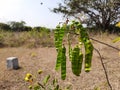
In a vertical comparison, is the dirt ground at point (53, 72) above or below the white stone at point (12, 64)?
below

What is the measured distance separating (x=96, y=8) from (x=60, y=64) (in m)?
13.3

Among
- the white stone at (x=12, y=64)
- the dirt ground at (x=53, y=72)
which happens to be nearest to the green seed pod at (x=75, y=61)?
the dirt ground at (x=53, y=72)

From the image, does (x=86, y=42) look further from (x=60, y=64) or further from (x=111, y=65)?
(x=111, y=65)

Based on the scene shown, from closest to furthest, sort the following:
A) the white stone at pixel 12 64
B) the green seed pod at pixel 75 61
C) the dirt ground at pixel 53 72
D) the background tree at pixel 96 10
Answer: the green seed pod at pixel 75 61
the dirt ground at pixel 53 72
the white stone at pixel 12 64
the background tree at pixel 96 10

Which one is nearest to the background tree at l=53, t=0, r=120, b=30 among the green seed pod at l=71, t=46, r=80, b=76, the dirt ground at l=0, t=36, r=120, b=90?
the dirt ground at l=0, t=36, r=120, b=90

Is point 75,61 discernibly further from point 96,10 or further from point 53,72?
point 96,10

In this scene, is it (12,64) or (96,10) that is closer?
(12,64)

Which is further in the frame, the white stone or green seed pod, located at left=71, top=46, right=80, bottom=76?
the white stone

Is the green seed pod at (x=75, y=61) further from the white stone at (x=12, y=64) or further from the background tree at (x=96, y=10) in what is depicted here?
the background tree at (x=96, y=10)

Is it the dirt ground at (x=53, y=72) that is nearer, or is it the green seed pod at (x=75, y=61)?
the green seed pod at (x=75, y=61)

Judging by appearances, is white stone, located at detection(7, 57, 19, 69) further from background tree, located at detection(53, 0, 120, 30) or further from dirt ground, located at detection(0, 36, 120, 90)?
background tree, located at detection(53, 0, 120, 30)

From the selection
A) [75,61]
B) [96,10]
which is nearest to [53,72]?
[75,61]

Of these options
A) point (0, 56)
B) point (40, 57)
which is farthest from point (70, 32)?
point (0, 56)

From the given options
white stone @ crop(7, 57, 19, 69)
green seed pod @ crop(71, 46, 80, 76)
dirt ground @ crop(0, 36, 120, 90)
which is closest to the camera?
green seed pod @ crop(71, 46, 80, 76)
